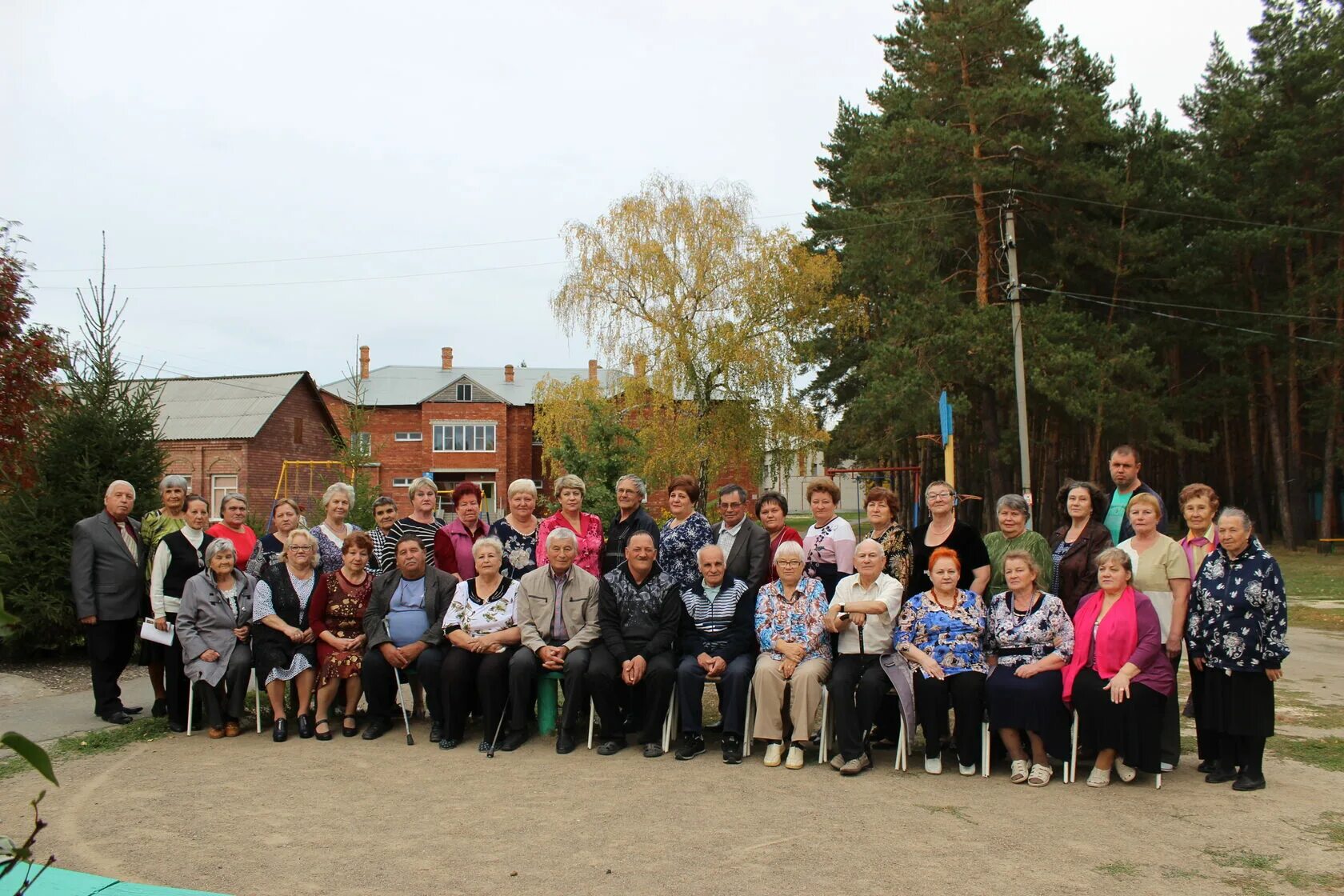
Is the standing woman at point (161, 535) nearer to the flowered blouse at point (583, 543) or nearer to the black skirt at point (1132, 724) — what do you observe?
the flowered blouse at point (583, 543)

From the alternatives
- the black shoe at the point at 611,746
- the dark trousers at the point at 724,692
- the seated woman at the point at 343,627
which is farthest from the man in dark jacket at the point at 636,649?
the seated woman at the point at 343,627

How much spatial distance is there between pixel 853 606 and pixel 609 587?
5.44ft

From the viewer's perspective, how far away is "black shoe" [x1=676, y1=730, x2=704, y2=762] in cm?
616

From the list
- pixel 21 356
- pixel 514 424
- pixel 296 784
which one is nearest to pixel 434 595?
pixel 296 784

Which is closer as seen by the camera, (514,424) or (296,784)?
(296,784)

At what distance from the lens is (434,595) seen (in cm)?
696

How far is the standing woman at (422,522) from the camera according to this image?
292 inches

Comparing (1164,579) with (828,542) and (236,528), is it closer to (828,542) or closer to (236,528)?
(828,542)

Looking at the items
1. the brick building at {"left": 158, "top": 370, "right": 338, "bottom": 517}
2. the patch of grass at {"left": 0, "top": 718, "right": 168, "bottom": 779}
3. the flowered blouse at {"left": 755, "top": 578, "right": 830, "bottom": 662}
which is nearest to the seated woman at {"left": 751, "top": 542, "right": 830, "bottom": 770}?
the flowered blouse at {"left": 755, "top": 578, "right": 830, "bottom": 662}

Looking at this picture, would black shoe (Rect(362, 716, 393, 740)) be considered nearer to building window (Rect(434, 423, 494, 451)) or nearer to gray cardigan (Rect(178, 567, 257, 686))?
gray cardigan (Rect(178, 567, 257, 686))

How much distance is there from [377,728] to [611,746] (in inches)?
66.0

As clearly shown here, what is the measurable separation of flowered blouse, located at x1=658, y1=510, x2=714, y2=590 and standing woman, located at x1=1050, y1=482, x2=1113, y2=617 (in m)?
2.30

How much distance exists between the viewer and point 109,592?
23.3 feet

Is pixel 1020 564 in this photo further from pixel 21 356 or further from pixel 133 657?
pixel 21 356
